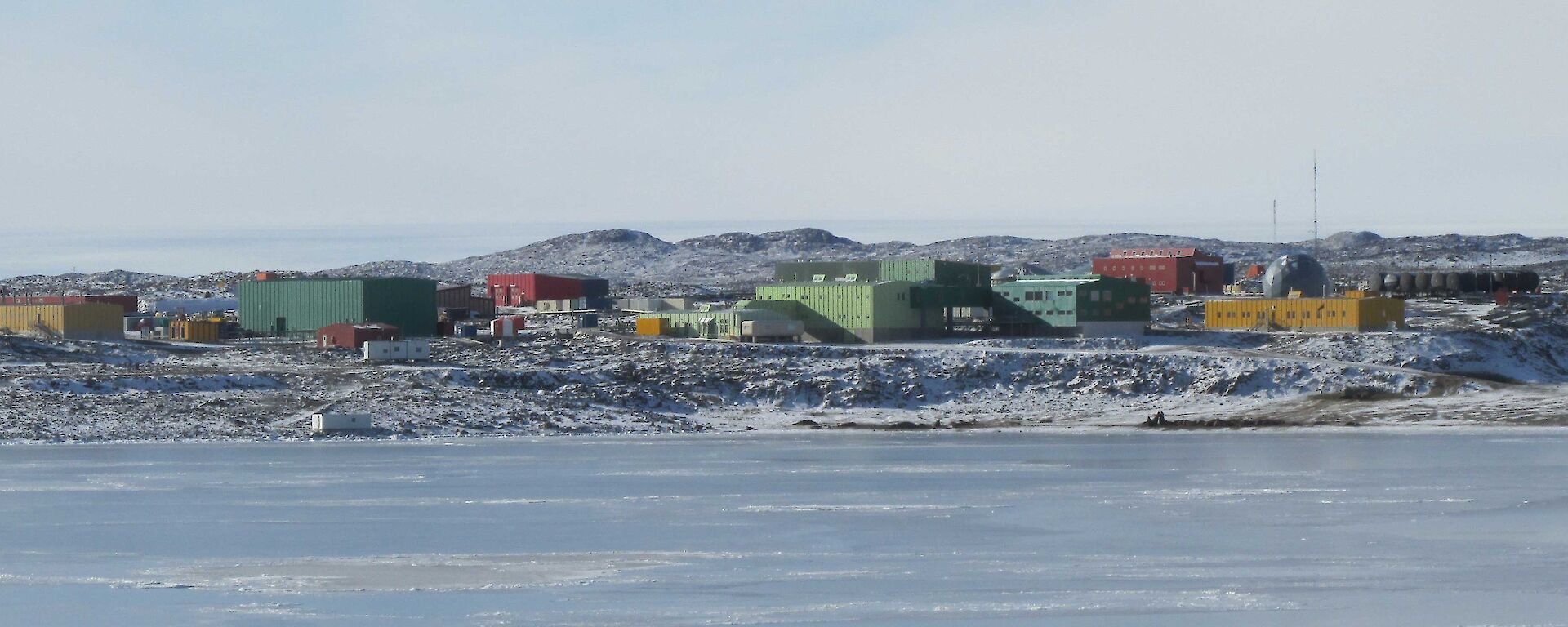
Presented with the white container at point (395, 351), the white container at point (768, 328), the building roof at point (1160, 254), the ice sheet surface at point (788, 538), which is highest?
the building roof at point (1160, 254)

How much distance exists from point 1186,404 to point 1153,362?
5.76 m

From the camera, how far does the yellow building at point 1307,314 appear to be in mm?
96625

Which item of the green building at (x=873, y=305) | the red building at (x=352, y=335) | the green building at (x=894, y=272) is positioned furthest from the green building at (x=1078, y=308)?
the red building at (x=352, y=335)

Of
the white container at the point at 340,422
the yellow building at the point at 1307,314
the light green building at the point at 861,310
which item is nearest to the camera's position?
the white container at the point at 340,422

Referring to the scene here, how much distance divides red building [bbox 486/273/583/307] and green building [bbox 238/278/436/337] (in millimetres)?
33027

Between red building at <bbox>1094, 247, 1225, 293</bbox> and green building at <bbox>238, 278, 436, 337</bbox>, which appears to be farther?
red building at <bbox>1094, 247, 1225, 293</bbox>

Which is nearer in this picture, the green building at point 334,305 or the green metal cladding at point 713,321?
the green metal cladding at point 713,321

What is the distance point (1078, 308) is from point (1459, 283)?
54887mm

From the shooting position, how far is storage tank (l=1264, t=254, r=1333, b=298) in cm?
11462

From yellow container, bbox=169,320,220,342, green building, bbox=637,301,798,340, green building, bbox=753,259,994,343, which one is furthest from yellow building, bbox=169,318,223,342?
green building, bbox=753,259,994,343

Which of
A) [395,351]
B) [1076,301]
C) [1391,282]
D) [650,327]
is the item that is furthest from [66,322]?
[1391,282]

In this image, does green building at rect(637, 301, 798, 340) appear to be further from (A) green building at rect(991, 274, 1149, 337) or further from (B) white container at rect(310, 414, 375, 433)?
(B) white container at rect(310, 414, 375, 433)

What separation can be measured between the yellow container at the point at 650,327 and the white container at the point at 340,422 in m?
33.5

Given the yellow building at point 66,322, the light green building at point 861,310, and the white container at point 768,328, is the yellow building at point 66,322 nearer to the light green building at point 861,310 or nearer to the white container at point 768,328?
the white container at point 768,328
